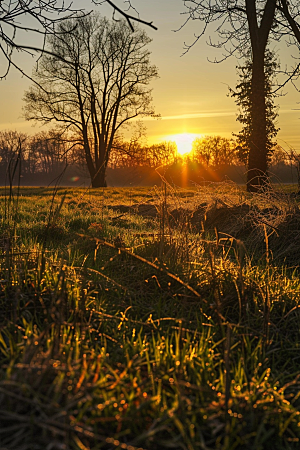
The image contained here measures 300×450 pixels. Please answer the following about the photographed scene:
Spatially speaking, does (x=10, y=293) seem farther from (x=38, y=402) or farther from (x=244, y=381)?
(x=244, y=381)

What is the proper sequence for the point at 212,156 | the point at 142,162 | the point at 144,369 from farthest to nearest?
the point at 212,156 < the point at 142,162 < the point at 144,369

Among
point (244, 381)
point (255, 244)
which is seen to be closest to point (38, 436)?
point (244, 381)

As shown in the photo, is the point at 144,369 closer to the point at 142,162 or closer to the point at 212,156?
the point at 142,162

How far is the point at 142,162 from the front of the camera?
10.0ft

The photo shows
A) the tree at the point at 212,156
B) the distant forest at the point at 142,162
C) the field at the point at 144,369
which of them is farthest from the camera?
the tree at the point at 212,156

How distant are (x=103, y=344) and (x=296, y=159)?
11.7 ft

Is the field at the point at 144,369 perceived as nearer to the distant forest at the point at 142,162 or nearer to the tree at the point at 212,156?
the distant forest at the point at 142,162

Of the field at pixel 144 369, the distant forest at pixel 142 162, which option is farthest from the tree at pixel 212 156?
the field at pixel 144 369

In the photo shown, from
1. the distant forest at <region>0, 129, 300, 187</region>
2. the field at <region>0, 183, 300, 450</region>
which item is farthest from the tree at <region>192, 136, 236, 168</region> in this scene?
the field at <region>0, 183, 300, 450</region>

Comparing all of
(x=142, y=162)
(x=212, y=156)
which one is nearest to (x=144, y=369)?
(x=142, y=162)

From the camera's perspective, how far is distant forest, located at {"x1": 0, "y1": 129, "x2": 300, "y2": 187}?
2.73 metres

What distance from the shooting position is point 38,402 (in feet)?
3.97

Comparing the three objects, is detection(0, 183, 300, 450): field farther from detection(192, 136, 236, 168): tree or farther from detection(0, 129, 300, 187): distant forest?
detection(192, 136, 236, 168): tree

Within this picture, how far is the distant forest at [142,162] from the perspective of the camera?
2732 mm
